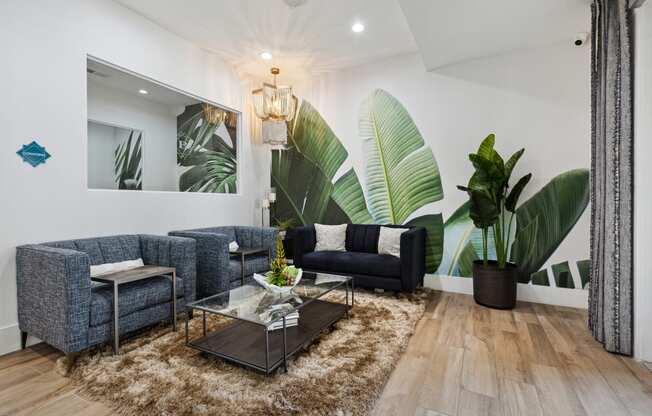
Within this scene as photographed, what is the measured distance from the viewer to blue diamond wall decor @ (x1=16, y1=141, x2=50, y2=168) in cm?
248

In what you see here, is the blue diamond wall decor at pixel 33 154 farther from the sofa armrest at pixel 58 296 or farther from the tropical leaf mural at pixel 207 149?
the tropical leaf mural at pixel 207 149

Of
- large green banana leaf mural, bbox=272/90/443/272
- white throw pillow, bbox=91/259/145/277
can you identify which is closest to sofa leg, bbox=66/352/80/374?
white throw pillow, bbox=91/259/145/277

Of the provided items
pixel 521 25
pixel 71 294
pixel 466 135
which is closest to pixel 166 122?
pixel 71 294

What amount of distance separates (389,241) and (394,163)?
1115 mm

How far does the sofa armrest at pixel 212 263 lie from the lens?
3.21 metres

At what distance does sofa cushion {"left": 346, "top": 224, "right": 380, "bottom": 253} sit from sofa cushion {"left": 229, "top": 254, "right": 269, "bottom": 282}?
3.86ft

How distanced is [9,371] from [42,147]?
1702 millimetres

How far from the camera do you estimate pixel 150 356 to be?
221 centimetres

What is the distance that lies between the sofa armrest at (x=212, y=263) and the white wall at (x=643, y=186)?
346 cm

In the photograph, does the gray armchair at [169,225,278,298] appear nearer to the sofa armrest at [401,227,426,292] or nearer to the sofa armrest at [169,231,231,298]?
the sofa armrest at [169,231,231,298]

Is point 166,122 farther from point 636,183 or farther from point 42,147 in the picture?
point 636,183

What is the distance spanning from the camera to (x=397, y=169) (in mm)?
4277

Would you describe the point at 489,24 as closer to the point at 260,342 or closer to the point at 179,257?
the point at 260,342

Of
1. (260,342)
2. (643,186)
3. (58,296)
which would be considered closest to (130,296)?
(58,296)
